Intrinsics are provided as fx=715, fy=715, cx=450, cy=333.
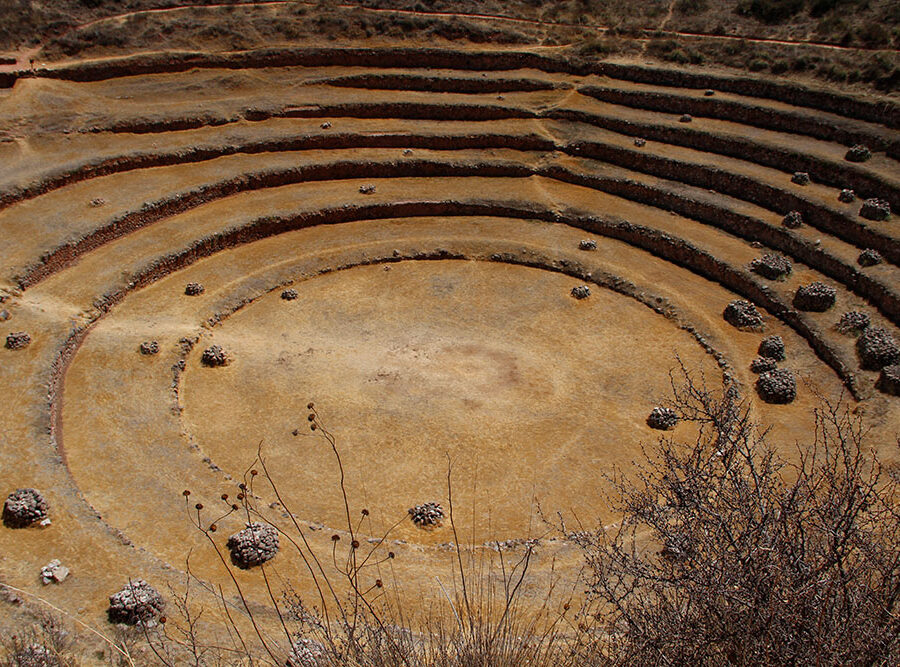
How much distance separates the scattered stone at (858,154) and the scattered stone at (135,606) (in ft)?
130

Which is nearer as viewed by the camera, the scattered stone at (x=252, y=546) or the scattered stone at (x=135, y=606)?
the scattered stone at (x=135, y=606)

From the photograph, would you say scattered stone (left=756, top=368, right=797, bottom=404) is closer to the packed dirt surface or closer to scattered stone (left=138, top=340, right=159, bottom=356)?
the packed dirt surface

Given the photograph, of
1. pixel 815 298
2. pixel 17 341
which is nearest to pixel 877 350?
pixel 815 298

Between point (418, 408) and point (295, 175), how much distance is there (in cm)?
2014

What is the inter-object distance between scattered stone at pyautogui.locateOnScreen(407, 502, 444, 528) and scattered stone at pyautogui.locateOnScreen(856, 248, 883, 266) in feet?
76.6

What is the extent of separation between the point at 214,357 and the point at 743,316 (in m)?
22.7

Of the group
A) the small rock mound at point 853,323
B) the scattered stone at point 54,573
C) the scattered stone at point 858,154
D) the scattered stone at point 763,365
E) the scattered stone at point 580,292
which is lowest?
the scattered stone at point 54,573

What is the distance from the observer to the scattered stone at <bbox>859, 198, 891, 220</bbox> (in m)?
34.6

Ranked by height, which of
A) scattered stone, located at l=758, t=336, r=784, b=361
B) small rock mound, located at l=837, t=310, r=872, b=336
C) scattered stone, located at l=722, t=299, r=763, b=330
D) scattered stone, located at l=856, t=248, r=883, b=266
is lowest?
scattered stone, located at l=758, t=336, r=784, b=361

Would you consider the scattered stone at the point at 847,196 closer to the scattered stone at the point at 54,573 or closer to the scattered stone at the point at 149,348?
the scattered stone at the point at 149,348

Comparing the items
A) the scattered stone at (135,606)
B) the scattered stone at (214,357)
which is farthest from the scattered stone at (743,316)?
the scattered stone at (135,606)

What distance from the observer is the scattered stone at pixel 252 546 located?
764 inches

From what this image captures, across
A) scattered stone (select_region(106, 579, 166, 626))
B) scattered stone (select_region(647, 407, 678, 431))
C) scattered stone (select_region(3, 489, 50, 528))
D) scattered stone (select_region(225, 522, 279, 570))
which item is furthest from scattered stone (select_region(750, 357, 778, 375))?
scattered stone (select_region(3, 489, 50, 528))

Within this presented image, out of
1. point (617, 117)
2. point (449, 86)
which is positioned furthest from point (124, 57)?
point (617, 117)
